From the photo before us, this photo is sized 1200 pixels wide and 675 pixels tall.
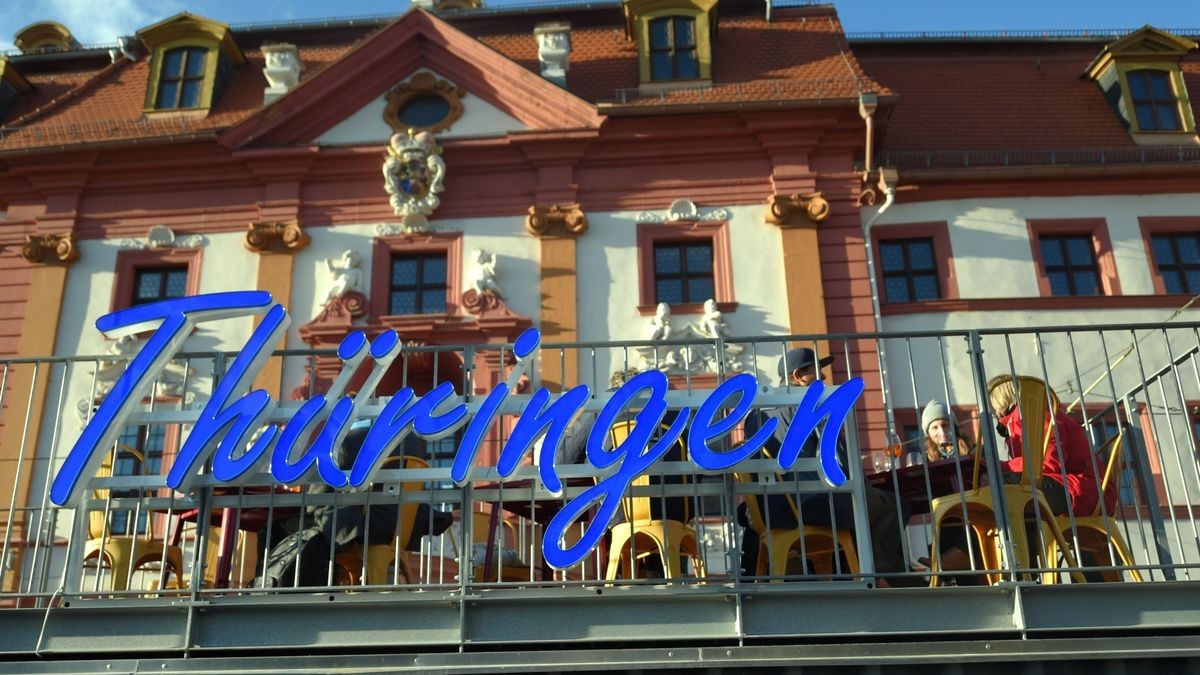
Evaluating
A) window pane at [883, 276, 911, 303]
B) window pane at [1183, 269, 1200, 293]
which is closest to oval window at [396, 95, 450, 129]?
window pane at [883, 276, 911, 303]

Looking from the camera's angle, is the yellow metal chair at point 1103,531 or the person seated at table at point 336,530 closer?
→ the yellow metal chair at point 1103,531

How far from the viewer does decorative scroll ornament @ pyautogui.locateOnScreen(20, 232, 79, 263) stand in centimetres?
1762

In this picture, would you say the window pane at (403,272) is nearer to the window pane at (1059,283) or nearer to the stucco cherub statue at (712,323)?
the stucco cherub statue at (712,323)

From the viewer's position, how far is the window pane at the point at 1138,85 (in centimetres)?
1947

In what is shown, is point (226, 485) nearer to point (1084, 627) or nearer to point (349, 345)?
point (349, 345)

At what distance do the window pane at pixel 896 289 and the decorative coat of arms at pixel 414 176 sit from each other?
20.3 ft

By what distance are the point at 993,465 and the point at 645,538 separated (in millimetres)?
2130

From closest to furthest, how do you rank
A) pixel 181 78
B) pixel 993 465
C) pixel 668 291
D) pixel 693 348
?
pixel 993 465
pixel 693 348
pixel 668 291
pixel 181 78

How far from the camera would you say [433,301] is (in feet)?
56.2

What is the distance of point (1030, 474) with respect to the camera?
7543 mm

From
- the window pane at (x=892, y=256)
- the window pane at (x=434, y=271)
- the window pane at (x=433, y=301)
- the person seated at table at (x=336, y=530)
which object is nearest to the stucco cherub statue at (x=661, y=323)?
the window pane at (x=433, y=301)

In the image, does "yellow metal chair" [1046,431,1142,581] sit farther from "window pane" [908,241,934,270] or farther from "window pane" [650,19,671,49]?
"window pane" [650,19,671,49]

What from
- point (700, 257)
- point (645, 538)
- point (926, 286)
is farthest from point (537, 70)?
point (645, 538)

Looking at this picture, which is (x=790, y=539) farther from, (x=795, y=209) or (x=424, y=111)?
(x=424, y=111)
